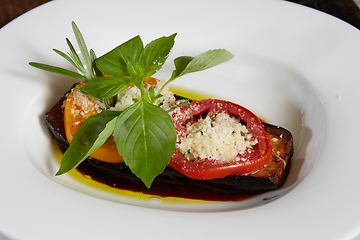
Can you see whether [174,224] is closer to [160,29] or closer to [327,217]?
[327,217]

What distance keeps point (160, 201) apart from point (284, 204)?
2.15 feet

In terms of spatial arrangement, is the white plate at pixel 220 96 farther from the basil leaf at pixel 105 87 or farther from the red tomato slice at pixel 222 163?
the basil leaf at pixel 105 87

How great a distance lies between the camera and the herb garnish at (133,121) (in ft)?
5.98

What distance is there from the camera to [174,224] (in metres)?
1.70

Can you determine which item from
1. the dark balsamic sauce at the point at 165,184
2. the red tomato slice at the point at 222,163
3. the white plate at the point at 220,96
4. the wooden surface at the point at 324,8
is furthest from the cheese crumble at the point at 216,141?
the wooden surface at the point at 324,8

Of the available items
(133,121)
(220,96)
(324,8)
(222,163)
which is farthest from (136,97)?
(324,8)

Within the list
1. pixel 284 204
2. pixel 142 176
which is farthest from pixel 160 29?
pixel 284 204

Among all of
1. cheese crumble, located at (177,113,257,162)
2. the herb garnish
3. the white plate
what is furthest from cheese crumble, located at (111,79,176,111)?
the white plate

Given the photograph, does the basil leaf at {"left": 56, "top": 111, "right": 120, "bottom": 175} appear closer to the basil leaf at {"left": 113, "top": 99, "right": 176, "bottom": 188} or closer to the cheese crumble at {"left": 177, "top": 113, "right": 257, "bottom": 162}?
the basil leaf at {"left": 113, "top": 99, "right": 176, "bottom": 188}

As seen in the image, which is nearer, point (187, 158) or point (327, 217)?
point (327, 217)

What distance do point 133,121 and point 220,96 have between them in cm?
106

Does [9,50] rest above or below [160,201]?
above

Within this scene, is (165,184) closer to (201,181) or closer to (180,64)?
(201,181)

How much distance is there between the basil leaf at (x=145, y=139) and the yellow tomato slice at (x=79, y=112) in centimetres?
31
